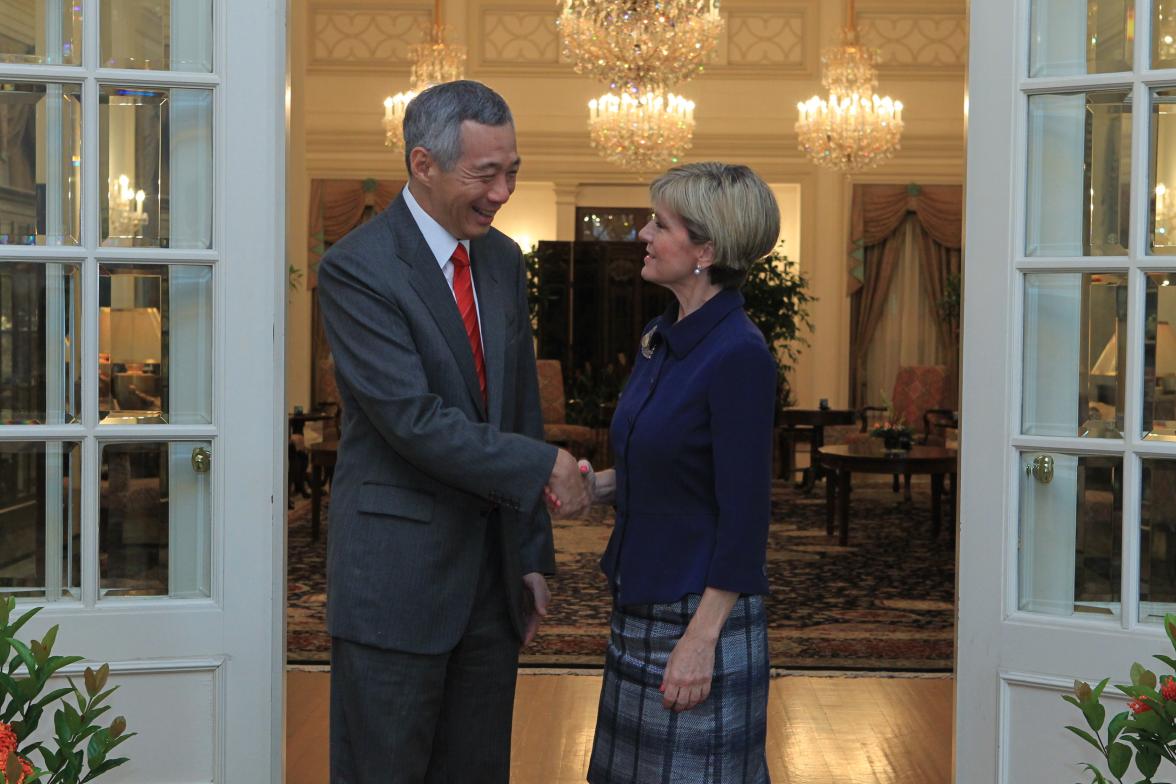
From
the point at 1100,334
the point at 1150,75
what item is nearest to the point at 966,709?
the point at 1100,334

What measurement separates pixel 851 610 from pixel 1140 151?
14.3ft

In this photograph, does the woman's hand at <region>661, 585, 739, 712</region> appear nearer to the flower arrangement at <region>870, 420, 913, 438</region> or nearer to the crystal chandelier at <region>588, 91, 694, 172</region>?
the flower arrangement at <region>870, 420, 913, 438</region>

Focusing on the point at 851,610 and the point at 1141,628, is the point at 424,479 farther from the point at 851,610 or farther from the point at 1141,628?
the point at 851,610

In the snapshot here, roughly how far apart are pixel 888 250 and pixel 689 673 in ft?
41.0

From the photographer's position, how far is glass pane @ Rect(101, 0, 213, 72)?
271 cm

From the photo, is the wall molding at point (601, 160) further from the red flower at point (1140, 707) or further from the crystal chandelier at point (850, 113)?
the red flower at point (1140, 707)

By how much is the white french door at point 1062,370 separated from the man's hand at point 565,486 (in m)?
0.99

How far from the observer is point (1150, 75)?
263 cm

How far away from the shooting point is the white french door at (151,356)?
270 cm

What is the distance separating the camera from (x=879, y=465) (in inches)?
340

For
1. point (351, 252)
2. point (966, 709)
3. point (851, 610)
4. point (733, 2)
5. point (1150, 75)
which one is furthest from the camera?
point (733, 2)

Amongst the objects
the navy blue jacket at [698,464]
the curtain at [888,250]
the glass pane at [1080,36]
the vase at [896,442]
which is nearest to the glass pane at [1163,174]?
the glass pane at [1080,36]

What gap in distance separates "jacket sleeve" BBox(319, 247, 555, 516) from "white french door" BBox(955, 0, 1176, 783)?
110 cm

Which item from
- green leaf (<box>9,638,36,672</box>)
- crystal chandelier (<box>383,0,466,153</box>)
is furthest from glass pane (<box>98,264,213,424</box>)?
crystal chandelier (<box>383,0,466,153</box>)
